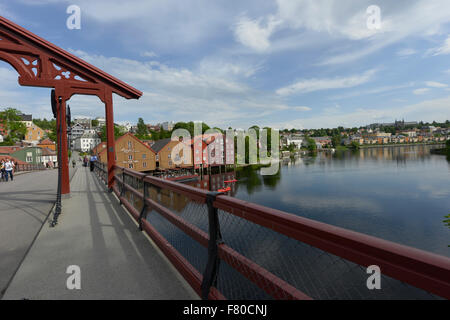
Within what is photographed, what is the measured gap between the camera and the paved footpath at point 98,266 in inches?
100.0

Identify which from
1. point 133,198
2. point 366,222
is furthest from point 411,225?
point 133,198

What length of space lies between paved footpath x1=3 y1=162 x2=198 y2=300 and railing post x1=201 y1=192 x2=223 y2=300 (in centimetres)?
33

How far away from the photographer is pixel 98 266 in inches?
122

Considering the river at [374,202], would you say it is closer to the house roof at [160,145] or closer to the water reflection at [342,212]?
A: the water reflection at [342,212]

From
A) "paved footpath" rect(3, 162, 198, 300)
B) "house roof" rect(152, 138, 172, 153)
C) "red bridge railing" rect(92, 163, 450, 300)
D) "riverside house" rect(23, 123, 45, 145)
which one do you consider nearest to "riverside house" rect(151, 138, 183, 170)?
"house roof" rect(152, 138, 172, 153)

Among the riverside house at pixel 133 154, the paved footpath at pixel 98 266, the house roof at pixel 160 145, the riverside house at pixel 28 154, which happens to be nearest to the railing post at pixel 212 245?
the paved footpath at pixel 98 266

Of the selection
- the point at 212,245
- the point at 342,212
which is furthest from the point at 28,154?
the point at 212,245

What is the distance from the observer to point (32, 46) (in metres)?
6.85

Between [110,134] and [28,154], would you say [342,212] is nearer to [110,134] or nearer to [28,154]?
[110,134]

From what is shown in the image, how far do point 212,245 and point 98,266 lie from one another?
1.81 m
